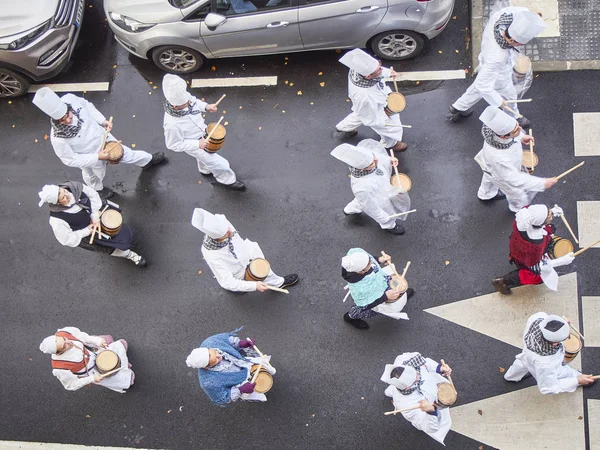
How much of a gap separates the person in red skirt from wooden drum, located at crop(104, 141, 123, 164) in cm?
509

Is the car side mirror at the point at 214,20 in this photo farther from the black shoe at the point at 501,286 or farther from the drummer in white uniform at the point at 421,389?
the drummer in white uniform at the point at 421,389

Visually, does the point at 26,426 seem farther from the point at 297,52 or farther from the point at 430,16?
the point at 430,16

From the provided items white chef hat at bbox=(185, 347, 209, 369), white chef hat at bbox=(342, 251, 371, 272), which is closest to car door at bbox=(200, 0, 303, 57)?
white chef hat at bbox=(342, 251, 371, 272)

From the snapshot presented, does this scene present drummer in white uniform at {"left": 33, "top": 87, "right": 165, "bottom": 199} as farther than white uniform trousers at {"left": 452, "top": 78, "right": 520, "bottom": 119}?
No

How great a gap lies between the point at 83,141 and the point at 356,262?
4.02 metres

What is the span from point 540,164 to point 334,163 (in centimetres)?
290

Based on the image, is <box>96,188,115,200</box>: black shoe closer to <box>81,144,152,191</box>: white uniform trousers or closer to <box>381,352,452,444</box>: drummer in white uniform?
<box>81,144,152,191</box>: white uniform trousers

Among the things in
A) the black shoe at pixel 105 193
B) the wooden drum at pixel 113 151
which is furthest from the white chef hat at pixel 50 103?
the black shoe at pixel 105 193

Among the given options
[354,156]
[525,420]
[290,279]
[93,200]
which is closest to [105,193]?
[93,200]

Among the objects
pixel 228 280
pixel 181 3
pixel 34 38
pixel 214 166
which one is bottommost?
pixel 228 280

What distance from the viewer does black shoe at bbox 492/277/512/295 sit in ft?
25.3

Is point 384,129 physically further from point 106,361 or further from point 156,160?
point 106,361

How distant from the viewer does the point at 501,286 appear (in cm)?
776

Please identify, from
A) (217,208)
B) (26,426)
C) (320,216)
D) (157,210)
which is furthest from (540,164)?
(26,426)
